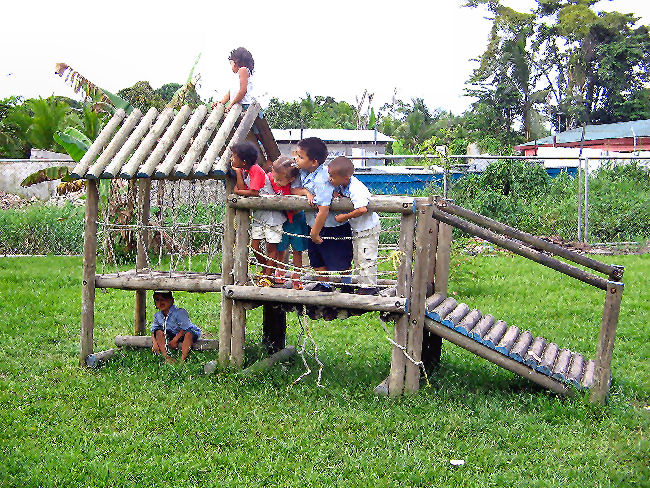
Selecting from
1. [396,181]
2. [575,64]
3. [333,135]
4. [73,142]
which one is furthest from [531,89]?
[73,142]

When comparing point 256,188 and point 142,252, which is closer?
point 256,188

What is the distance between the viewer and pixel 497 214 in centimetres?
1641

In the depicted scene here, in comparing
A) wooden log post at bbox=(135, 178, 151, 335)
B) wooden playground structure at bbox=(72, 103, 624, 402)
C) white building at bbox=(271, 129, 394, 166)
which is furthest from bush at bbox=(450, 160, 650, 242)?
white building at bbox=(271, 129, 394, 166)

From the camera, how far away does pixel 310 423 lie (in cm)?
580

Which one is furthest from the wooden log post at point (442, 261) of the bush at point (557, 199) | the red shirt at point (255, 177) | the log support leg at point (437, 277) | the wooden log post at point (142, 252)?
the bush at point (557, 199)

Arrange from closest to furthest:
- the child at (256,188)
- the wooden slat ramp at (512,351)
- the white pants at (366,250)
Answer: the wooden slat ramp at (512,351) → the white pants at (366,250) → the child at (256,188)

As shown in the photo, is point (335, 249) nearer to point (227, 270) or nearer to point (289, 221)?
point (289, 221)

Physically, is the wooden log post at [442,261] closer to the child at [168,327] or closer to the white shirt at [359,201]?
the white shirt at [359,201]

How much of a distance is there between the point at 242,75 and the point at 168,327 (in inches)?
107

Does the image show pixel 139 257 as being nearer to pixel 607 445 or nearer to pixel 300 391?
pixel 300 391

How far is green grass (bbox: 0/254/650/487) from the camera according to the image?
4.91m

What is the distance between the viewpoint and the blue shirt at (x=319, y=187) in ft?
21.1

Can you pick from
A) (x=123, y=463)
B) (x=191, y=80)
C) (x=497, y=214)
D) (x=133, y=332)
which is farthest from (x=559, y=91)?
(x=123, y=463)

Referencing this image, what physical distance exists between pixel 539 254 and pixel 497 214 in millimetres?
10401
